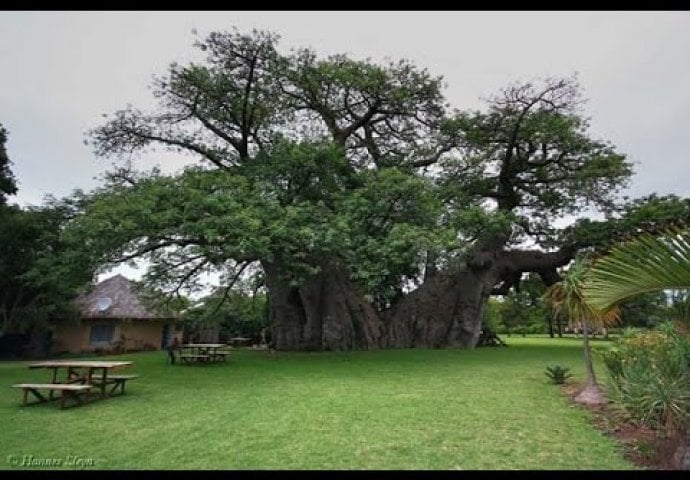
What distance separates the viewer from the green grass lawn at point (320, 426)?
183 inches

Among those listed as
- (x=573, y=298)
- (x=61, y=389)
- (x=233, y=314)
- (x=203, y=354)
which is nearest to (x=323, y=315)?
(x=203, y=354)

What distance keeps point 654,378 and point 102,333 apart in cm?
2194

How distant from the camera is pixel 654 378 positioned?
5836mm

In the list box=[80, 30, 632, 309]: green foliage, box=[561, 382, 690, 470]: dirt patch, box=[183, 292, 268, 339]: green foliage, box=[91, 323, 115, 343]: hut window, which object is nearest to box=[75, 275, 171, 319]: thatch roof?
box=[91, 323, 115, 343]: hut window

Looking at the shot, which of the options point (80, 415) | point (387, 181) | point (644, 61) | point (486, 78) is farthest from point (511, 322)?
point (80, 415)

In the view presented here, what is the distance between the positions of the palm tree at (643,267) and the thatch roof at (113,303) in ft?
65.6

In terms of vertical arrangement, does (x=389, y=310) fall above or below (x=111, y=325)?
above

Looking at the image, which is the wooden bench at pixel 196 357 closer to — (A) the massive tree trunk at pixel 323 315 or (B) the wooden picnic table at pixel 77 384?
(A) the massive tree trunk at pixel 323 315

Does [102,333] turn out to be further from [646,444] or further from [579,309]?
[646,444]

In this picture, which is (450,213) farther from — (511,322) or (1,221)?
(511,322)

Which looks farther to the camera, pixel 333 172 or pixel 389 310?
pixel 389 310

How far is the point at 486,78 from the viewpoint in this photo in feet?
55.2

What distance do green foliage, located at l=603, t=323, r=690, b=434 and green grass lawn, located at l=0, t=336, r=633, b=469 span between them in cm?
69
